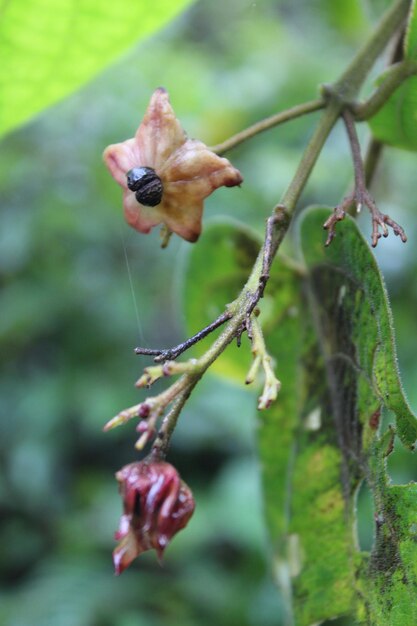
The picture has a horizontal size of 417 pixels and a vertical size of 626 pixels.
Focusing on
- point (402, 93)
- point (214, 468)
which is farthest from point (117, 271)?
point (402, 93)

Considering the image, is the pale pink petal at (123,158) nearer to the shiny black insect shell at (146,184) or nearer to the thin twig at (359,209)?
the shiny black insect shell at (146,184)

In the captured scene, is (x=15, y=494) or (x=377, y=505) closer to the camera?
(x=377, y=505)

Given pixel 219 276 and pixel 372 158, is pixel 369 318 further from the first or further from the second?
pixel 219 276

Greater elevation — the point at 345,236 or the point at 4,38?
the point at 4,38

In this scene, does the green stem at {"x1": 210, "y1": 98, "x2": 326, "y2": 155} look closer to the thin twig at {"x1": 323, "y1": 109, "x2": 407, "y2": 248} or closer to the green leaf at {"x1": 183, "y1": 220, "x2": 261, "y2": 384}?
the thin twig at {"x1": 323, "y1": 109, "x2": 407, "y2": 248}

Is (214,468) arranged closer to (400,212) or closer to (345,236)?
(400,212)

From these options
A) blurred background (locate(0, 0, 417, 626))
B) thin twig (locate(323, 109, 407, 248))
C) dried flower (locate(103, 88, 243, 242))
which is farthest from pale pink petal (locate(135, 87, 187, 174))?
blurred background (locate(0, 0, 417, 626))

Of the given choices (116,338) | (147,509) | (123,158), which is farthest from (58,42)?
(116,338)

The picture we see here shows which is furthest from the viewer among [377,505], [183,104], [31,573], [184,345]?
[183,104]
